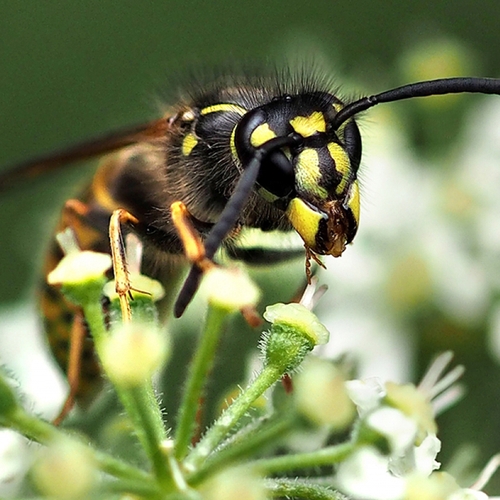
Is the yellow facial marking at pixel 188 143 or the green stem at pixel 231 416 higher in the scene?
the yellow facial marking at pixel 188 143

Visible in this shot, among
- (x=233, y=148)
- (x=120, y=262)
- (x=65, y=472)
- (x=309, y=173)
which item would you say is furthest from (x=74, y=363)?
(x=65, y=472)

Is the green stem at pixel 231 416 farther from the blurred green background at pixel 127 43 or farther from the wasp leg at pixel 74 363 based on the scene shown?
the blurred green background at pixel 127 43

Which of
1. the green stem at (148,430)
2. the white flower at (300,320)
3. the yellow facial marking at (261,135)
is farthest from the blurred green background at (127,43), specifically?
the green stem at (148,430)

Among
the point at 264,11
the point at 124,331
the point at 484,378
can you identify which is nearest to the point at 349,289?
the point at 484,378

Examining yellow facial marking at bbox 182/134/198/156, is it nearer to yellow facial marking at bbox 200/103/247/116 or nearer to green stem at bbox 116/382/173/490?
yellow facial marking at bbox 200/103/247/116

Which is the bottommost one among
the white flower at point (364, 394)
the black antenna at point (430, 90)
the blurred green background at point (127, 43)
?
the white flower at point (364, 394)

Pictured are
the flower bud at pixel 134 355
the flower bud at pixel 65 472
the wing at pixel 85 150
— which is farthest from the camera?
the wing at pixel 85 150

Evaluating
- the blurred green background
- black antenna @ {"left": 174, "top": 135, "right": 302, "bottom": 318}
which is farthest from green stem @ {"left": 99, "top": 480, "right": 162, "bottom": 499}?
the blurred green background
